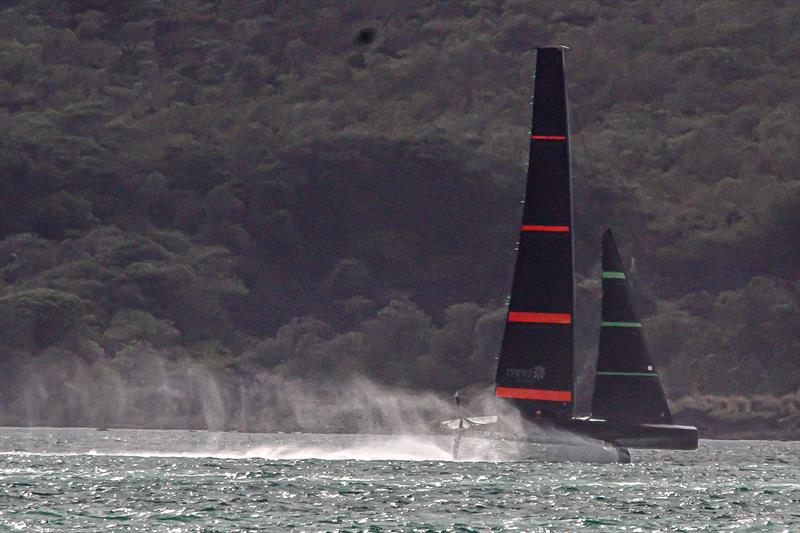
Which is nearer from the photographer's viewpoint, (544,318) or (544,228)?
(544,318)

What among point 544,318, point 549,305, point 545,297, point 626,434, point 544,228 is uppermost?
point 544,228

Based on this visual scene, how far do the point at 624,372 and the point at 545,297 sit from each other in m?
4.74

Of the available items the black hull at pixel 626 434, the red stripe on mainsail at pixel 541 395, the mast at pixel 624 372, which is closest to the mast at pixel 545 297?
the red stripe on mainsail at pixel 541 395

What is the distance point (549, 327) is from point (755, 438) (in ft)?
285

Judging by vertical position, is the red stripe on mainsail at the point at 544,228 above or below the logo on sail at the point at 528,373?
above

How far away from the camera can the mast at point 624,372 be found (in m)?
73.3

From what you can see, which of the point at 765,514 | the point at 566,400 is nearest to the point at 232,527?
the point at 765,514

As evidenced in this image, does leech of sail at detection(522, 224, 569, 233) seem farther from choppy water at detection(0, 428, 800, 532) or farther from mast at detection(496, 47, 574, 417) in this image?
choppy water at detection(0, 428, 800, 532)

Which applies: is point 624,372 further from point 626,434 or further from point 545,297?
point 545,297

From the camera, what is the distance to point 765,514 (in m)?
55.7

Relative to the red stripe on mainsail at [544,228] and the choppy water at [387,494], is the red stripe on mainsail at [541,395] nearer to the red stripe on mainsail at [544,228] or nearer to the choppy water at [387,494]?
the choppy water at [387,494]

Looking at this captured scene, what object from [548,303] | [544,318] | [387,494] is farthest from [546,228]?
[387,494]

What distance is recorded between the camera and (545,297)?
7169 cm

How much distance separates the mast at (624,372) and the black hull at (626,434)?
2315 millimetres
